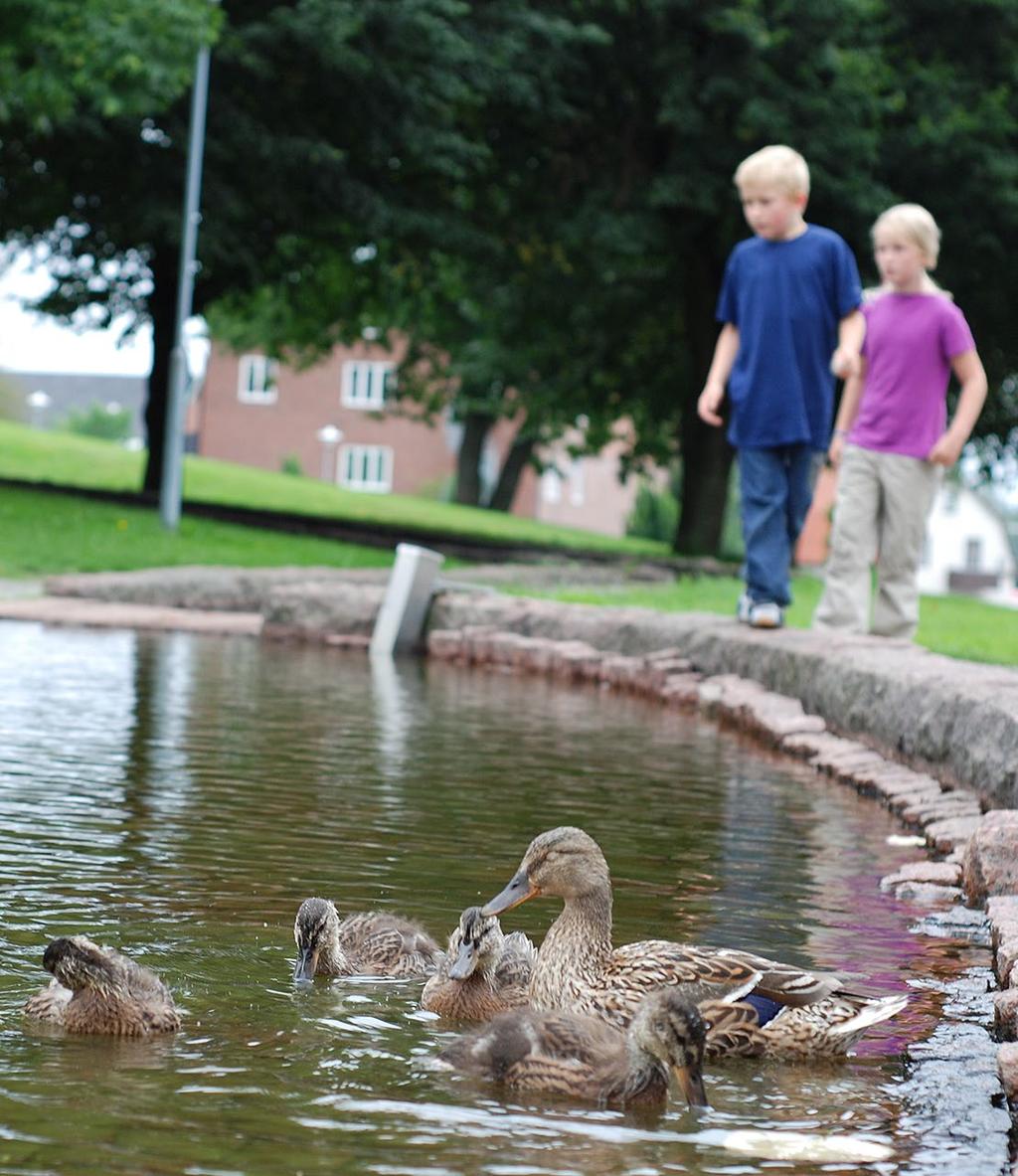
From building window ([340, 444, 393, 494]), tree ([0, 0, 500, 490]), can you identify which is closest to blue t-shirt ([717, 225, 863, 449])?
tree ([0, 0, 500, 490])

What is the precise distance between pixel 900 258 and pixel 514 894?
743cm

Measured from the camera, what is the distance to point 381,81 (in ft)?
99.0

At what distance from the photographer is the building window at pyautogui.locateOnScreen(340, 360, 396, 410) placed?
85938mm

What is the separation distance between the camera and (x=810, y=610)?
61.7 feet

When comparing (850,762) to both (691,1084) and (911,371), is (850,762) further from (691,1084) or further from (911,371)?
(691,1084)

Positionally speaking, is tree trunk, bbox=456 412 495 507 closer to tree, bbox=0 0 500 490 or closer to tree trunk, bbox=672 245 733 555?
tree trunk, bbox=672 245 733 555

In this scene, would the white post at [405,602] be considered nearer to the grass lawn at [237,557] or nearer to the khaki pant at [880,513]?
the grass lawn at [237,557]

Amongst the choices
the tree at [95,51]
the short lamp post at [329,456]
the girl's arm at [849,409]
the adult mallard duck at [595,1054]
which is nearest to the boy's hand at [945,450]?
the girl's arm at [849,409]

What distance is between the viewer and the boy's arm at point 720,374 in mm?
12367

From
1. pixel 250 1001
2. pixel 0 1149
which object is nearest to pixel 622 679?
pixel 250 1001

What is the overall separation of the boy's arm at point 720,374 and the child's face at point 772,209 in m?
0.60

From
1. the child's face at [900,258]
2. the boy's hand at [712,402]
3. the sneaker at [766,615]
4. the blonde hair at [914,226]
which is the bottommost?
the sneaker at [766,615]

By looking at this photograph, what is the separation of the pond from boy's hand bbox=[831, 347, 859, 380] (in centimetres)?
206

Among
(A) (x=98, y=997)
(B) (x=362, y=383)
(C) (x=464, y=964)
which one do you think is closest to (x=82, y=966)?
(A) (x=98, y=997)
